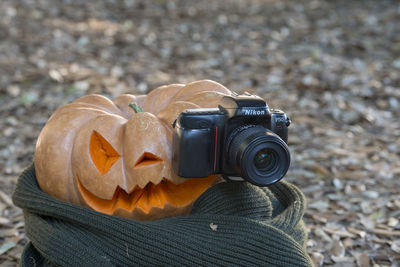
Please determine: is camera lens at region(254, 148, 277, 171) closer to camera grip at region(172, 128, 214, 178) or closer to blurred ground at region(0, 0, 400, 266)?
camera grip at region(172, 128, 214, 178)

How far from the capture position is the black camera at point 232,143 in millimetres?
1656

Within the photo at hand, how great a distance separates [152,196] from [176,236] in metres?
0.29

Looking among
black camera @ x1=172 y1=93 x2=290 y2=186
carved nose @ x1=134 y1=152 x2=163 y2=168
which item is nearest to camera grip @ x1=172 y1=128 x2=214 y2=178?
black camera @ x1=172 y1=93 x2=290 y2=186

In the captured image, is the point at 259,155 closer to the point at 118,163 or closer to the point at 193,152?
the point at 193,152

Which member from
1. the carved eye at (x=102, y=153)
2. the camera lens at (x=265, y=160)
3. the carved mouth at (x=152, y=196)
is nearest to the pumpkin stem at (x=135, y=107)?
the carved eye at (x=102, y=153)

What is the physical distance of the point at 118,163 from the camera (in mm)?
1889

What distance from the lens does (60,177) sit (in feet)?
6.24

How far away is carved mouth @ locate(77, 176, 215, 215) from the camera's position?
1911mm

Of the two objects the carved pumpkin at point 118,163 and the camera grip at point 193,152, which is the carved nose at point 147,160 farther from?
the camera grip at point 193,152

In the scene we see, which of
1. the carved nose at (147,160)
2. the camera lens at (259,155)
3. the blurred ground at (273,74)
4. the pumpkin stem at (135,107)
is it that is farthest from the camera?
the blurred ground at (273,74)

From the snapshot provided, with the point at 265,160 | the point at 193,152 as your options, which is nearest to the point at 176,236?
the point at 193,152

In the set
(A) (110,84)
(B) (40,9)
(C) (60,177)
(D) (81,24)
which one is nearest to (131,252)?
(C) (60,177)

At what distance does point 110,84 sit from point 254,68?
4.77 ft

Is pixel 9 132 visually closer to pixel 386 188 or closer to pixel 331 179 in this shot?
pixel 331 179
